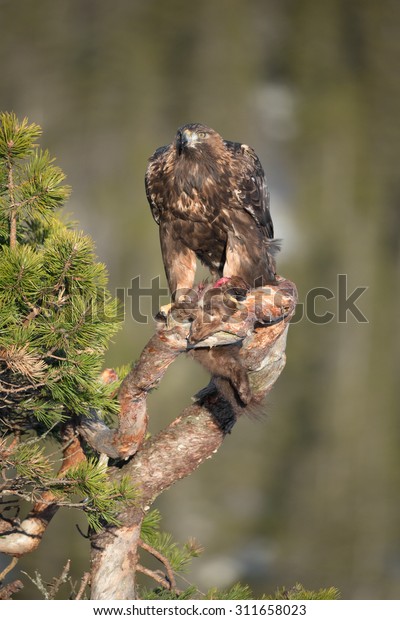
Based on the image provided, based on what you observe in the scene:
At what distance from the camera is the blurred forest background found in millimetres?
6832

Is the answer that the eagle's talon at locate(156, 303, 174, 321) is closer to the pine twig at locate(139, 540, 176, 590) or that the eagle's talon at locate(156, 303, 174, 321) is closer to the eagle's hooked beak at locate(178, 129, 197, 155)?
the pine twig at locate(139, 540, 176, 590)

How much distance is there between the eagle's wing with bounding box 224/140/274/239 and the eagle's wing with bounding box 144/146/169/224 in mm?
351

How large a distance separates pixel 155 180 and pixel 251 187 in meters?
0.48

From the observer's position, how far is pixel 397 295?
279 inches

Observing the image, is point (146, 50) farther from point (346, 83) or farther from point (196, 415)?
point (196, 415)

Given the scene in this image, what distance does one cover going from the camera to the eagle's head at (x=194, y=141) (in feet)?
12.3

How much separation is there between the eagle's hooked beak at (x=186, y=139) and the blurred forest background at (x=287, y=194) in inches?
115

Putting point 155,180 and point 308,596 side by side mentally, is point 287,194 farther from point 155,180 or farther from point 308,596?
point 308,596

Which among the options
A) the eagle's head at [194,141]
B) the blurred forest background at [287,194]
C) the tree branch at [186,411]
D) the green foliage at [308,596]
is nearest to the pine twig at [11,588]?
the tree branch at [186,411]

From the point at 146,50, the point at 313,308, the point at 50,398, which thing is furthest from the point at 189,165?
the point at 146,50

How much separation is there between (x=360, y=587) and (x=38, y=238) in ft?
17.3

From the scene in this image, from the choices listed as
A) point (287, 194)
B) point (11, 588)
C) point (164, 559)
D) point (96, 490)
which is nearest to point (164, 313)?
point (96, 490)

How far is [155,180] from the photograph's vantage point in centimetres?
387

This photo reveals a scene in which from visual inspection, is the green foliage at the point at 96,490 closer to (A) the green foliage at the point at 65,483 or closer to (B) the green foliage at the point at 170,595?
(A) the green foliage at the point at 65,483
